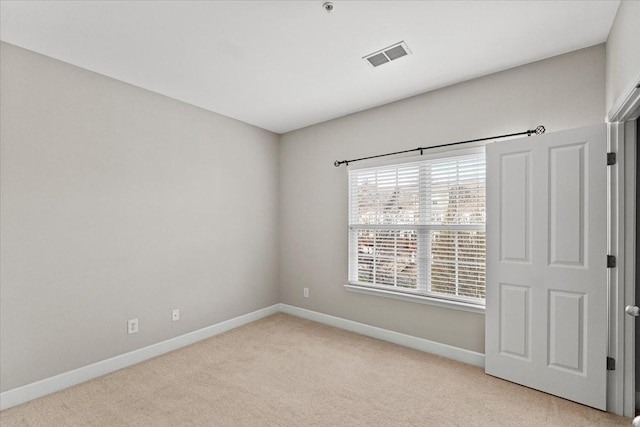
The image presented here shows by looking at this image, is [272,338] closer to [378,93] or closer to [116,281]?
[116,281]

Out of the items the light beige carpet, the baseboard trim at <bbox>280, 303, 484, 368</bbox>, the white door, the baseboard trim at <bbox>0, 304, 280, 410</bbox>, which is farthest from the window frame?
the baseboard trim at <bbox>0, 304, 280, 410</bbox>

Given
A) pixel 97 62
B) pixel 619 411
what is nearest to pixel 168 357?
pixel 97 62

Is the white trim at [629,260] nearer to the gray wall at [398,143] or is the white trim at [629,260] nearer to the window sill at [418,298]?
the gray wall at [398,143]

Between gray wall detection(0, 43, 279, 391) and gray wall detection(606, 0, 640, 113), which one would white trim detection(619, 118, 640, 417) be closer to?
gray wall detection(606, 0, 640, 113)

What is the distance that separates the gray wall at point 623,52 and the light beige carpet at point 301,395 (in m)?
2.13

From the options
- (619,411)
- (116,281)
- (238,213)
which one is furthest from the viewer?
(238,213)

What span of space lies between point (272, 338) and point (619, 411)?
9.60 feet

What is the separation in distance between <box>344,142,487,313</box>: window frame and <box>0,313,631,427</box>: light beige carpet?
54 cm

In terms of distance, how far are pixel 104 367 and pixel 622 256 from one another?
4.10 metres

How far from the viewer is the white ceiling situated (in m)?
1.96

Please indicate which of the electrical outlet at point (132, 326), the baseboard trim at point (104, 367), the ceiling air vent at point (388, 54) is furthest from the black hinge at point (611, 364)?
the electrical outlet at point (132, 326)

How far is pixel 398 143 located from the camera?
135 inches

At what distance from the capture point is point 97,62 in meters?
2.57

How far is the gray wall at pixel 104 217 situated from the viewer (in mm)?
2338
